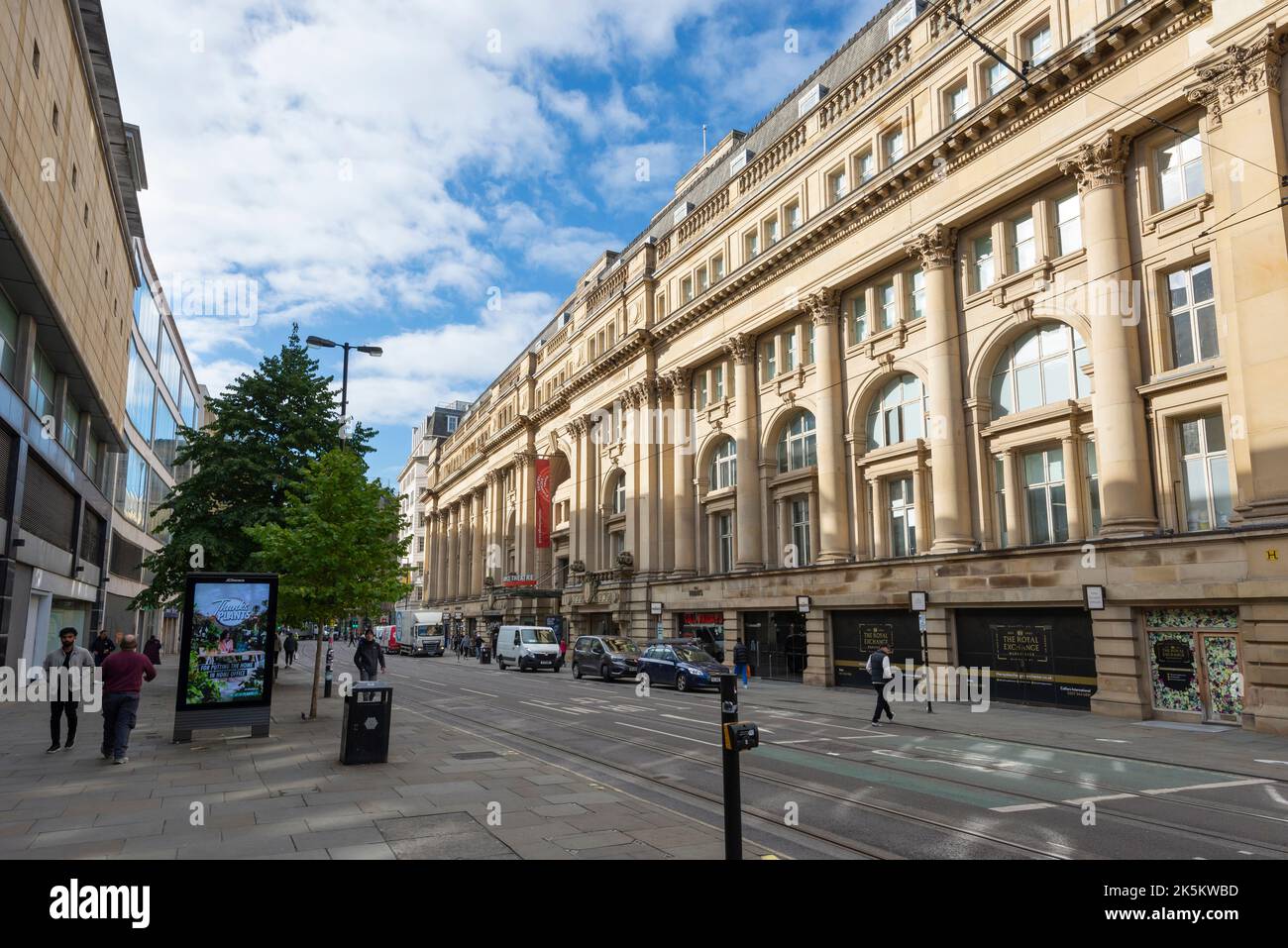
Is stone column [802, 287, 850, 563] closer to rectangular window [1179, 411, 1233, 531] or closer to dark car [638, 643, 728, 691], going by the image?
dark car [638, 643, 728, 691]

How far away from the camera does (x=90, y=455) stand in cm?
3522

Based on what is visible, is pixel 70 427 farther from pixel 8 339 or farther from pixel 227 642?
pixel 227 642

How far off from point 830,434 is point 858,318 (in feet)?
15.0

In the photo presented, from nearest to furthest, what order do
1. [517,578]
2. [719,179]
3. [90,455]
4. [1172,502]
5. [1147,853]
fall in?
[1147,853]
[1172,502]
[90,455]
[719,179]
[517,578]

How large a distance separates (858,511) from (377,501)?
18.1 meters

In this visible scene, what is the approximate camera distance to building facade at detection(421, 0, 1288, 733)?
18.8m

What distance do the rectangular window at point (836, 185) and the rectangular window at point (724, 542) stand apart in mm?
14754

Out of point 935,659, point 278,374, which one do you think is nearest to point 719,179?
point 278,374

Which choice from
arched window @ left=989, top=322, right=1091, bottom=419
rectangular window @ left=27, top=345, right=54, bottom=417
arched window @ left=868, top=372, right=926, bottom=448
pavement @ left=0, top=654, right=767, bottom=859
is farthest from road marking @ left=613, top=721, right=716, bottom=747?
rectangular window @ left=27, top=345, right=54, bottom=417

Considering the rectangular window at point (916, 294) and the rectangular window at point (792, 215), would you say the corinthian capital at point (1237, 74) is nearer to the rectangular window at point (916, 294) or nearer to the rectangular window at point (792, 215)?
the rectangular window at point (916, 294)

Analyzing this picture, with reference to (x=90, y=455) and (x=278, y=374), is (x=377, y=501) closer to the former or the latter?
(x=278, y=374)

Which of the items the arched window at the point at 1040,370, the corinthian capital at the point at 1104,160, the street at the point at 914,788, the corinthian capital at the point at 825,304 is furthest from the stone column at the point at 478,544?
the corinthian capital at the point at 1104,160

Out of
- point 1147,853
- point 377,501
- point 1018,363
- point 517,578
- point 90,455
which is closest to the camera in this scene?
point 1147,853

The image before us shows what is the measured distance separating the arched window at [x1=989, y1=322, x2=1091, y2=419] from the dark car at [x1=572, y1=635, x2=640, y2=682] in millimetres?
15828
